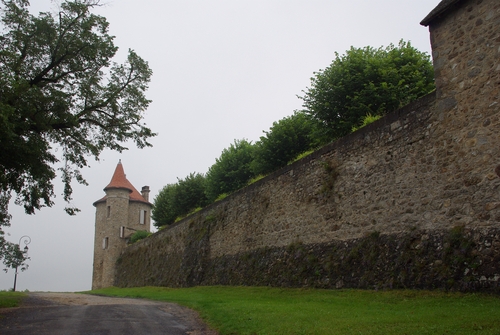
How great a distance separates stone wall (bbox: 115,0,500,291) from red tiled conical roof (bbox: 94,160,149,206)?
32.3 m

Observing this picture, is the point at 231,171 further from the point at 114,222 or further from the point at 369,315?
the point at 369,315

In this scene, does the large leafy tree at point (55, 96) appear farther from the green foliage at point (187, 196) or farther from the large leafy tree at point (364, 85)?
the green foliage at point (187, 196)

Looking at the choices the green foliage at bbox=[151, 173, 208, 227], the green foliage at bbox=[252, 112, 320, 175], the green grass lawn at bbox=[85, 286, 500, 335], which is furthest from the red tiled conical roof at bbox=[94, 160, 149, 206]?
the green grass lawn at bbox=[85, 286, 500, 335]

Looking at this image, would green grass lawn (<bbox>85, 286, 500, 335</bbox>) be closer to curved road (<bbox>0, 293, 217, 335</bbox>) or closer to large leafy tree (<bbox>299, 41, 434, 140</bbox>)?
curved road (<bbox>0, 293, 217, 335</bbox>)

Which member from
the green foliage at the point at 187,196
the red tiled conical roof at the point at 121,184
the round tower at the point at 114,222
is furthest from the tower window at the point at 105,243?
the green foliage at the point at 187,196

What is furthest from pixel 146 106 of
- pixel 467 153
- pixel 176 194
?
pixel 176 194

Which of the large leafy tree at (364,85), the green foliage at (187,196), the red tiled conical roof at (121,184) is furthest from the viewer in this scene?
the red tiled conical roof at (121,184)

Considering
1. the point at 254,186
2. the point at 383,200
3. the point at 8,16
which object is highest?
the point at 8,16

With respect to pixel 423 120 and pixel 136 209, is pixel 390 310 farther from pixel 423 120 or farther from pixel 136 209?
pixel 136 209

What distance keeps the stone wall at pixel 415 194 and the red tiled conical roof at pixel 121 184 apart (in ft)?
106

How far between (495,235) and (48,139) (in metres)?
13.6

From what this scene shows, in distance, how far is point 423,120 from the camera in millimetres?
10141

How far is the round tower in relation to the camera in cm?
4256

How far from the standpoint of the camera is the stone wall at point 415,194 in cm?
853
